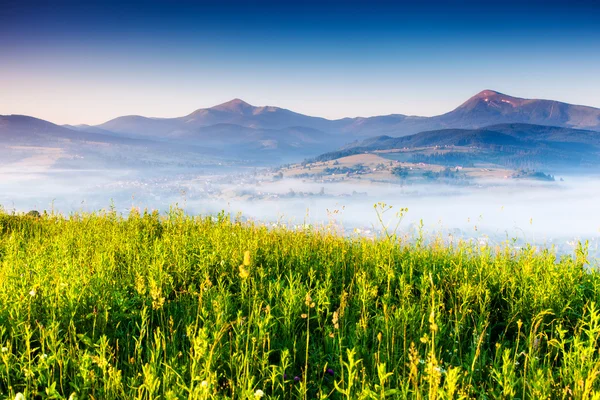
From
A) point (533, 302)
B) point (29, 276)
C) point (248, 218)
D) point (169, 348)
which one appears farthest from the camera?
point (248, 218)

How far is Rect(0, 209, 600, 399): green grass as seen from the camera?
270cm

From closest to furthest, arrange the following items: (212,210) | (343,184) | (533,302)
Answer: (533,302)
(212,210)
(343,184)

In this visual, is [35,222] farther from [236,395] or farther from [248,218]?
[236,395]

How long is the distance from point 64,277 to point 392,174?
16622 cm

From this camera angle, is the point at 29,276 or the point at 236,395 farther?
the point at 29,276

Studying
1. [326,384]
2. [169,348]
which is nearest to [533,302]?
[326,384]

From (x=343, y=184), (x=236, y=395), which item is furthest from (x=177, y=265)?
(x=343, y=184)

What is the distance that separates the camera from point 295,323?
3.95m

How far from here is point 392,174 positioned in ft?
541

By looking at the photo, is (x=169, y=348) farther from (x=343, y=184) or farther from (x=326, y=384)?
(x=343, y=184)

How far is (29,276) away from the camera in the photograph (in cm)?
490

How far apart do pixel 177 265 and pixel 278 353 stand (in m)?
2.41

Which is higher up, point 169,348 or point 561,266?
→ point 561,266

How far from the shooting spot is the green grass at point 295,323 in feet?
8.87
